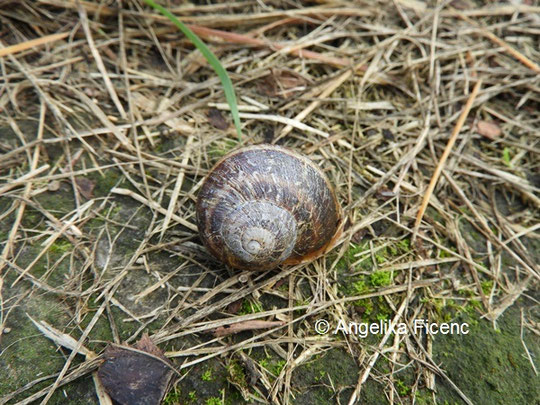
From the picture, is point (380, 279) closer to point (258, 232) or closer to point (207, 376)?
point (258, 232)

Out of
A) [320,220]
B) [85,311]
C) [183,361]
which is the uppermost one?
[320,220]

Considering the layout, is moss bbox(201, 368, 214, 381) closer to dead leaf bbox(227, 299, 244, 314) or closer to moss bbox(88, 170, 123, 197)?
dead leaf bbox(227, 299, 244, 314)

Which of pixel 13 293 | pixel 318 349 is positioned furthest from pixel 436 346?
pixel 13 293

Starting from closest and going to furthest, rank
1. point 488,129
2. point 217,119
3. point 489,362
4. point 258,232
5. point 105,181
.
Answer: point 258,232
point 489,362
point 105,181
point 217,119
point 488,129

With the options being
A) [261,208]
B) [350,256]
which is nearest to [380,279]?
[350,256]

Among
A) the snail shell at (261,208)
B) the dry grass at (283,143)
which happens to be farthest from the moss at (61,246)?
the snail shell at (261,208)

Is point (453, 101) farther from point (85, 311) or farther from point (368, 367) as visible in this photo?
point (85, 311)
